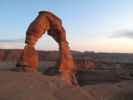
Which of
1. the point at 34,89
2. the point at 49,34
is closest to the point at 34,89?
the point at 34,89

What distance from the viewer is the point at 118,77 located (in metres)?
52.7

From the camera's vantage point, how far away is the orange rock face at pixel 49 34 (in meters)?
36.4

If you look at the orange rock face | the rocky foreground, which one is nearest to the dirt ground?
the rocky foreground

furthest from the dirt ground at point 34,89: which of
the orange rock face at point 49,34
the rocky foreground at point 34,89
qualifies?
the orange rock face at point 49,34

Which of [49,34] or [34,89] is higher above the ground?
[49,34]

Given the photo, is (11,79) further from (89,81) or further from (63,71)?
(89,81)

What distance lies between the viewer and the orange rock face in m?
36.4

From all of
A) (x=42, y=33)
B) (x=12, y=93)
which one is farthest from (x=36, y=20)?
(x=12, y=93)

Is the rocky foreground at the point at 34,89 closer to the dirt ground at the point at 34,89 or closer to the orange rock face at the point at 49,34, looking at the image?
the dirt ground at the point at 34,89

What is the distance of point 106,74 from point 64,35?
65.3 ft

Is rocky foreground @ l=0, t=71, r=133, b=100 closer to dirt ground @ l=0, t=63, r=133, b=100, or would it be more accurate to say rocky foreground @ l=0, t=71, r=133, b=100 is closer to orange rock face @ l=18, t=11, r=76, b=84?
dirt ground @ l=0, t=63, r=133, b=100

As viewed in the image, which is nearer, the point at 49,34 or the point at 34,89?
the point at 34,89

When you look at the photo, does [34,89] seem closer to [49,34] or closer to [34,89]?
[34,89]

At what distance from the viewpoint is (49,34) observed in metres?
39.0
